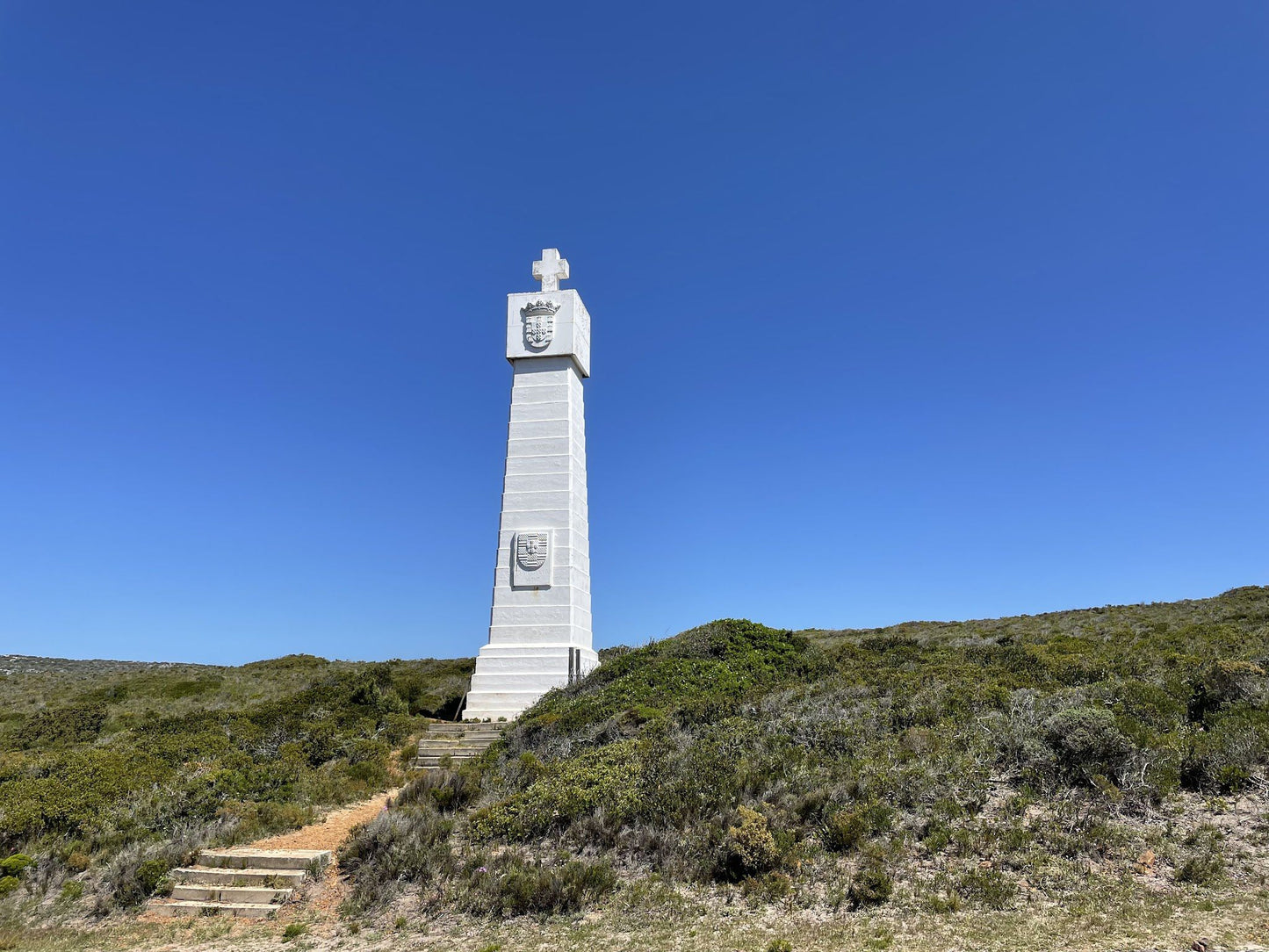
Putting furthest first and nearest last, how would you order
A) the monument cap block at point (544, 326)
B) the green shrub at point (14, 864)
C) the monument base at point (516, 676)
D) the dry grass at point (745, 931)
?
the monument cap block at point (544, 326) → the monument base at point (516, 676) → the green shrub at point (14, 864) → the dry grass at point (745, 931)

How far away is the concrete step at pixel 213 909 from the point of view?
930 cm

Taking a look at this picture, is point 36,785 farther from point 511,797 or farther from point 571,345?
point 571,345

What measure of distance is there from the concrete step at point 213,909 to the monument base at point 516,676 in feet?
32.8

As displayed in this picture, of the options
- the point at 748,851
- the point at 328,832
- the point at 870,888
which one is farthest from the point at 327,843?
the point at 870,888

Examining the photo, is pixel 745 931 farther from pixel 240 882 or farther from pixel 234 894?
pixel 240 882

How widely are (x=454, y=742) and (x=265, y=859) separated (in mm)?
6833

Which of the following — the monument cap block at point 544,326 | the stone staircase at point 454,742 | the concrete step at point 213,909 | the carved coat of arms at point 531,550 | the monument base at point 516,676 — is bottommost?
the concrete step at point 213,909

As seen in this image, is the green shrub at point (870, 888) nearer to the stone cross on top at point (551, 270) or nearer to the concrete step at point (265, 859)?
the concrete step at point (265, 859)

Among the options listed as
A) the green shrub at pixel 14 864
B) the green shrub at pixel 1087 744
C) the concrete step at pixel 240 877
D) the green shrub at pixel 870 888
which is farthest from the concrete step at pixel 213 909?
the green shrub at pixel 1087 744

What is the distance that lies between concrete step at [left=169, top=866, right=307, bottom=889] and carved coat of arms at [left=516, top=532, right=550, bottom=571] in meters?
11.5

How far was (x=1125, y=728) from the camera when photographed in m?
9.25

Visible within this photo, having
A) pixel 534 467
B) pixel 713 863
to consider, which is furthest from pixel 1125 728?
pixel 534 467

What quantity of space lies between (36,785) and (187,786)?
2356 millimetres

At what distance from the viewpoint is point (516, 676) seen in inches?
798
